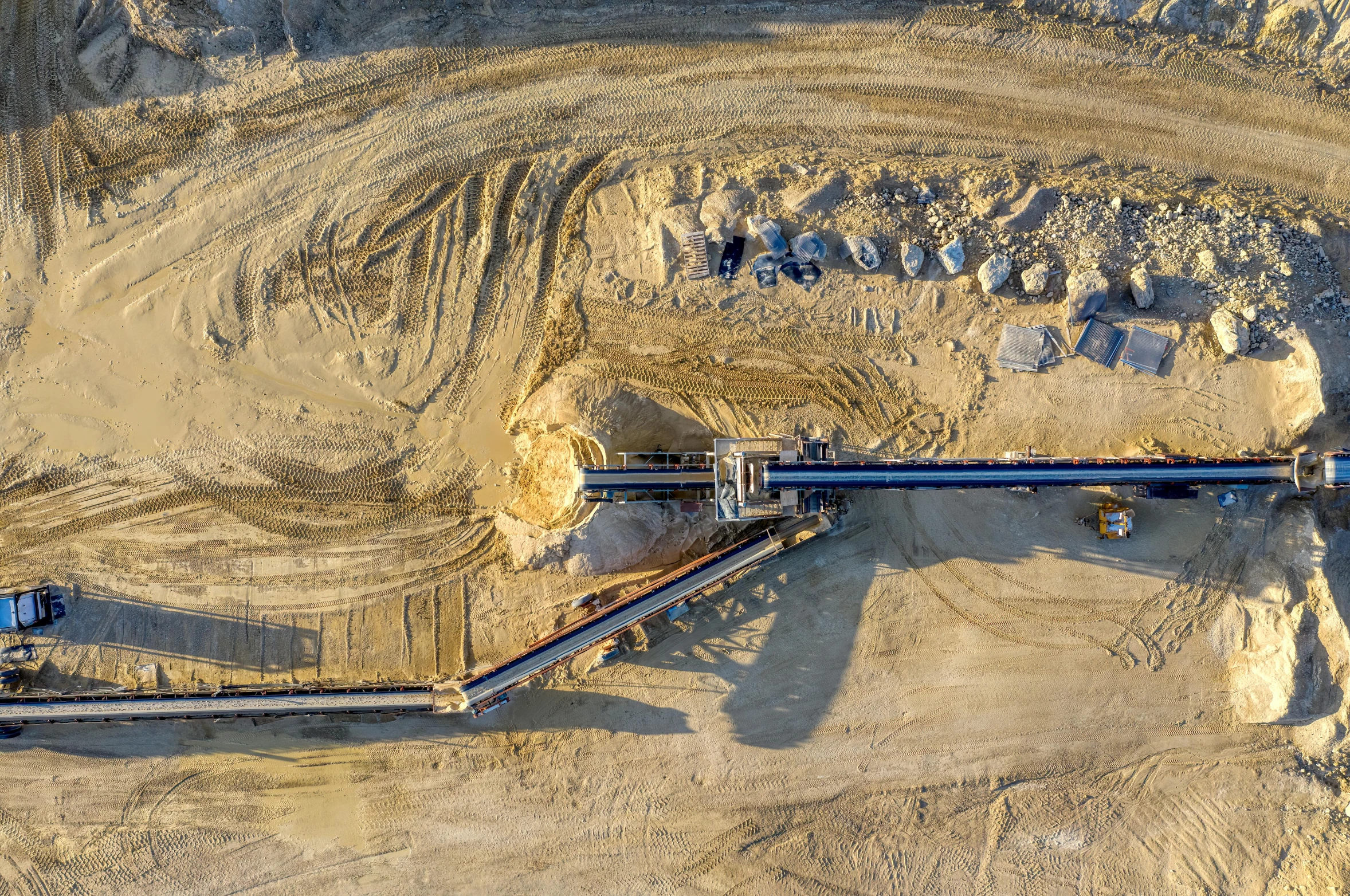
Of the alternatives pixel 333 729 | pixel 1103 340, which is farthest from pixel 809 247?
pixel 333 729

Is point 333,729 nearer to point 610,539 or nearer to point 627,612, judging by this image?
point 627,612

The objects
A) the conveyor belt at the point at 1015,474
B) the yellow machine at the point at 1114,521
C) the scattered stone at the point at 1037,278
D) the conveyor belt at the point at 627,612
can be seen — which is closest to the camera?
the conveyor belt at the point at 1015,474

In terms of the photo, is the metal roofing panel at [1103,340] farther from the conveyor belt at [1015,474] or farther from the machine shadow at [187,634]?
the machine shadow at [187,634]

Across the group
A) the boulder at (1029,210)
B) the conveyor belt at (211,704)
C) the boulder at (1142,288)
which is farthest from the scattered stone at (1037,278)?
the conveyor belt at (211,704)

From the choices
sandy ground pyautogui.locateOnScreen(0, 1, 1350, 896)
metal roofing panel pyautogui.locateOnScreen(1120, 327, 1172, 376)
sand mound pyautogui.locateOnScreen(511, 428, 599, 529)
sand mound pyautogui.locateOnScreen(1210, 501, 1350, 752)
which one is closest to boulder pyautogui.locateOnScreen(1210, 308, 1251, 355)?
sandy ground pyautogui.locateOnScreen(0, 1, 1350, 896)

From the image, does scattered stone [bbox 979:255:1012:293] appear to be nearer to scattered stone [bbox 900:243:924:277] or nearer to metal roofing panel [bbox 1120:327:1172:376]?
scattered stone [bbox 900:243:924:277]

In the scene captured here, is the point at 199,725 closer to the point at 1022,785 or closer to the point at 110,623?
the point at 110,623
